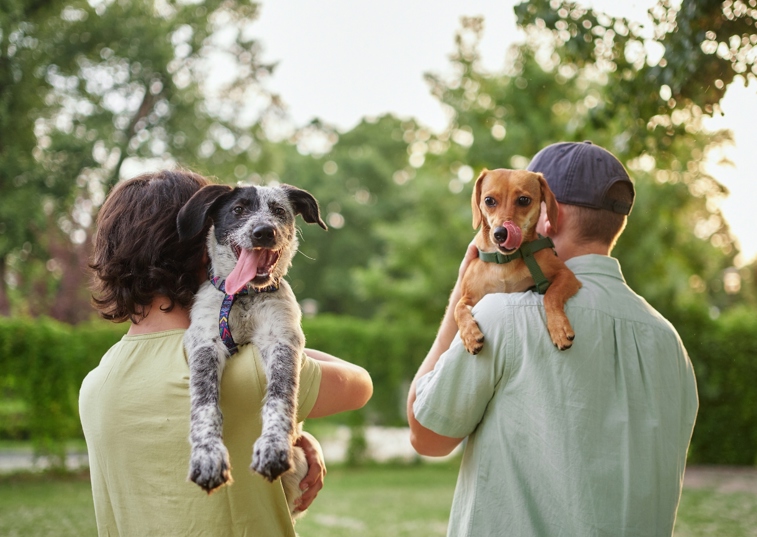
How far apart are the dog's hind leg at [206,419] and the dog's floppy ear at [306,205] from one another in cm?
62

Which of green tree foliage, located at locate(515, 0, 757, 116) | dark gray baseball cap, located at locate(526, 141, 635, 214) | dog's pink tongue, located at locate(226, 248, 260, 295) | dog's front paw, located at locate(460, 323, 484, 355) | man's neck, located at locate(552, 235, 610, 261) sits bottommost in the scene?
dog's front paw, located at locate(460, 323, 484, 355)

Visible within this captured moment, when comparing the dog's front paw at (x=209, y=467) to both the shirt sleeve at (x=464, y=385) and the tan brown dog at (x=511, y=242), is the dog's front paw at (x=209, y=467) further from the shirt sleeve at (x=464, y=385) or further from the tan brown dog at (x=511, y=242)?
the tan brown dog at (x=511, y=242)

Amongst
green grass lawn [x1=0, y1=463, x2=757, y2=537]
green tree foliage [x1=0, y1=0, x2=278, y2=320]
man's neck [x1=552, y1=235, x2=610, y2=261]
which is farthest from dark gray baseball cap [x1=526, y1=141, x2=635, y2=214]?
green tree foliage [x1=0, y1=0, x2=278, y2=320]

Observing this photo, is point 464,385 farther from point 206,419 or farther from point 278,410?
point 206,419

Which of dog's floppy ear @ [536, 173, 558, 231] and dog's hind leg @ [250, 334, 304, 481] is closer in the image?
dog's hind leg @ [250, 334, 304, 481]

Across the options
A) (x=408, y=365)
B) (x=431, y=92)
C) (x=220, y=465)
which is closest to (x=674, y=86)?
(x=220, y=465)

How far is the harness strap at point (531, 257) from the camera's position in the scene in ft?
7.40

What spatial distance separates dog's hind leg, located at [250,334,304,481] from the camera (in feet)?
5.68

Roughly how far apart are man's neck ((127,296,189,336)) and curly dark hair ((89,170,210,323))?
0.04 ft

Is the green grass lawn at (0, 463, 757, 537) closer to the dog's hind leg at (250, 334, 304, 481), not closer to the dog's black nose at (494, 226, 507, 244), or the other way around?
the dog's black nose at (494, 226, 507, 244)

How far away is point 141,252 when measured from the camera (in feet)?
6.50

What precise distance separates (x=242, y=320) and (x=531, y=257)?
0.97m

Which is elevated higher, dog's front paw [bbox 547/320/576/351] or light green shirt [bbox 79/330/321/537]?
dog's front paw [bbox 547/320/576/351]

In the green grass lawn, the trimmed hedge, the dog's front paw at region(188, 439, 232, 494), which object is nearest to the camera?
the dog's front paw at region(188, 439, 232, 494)
